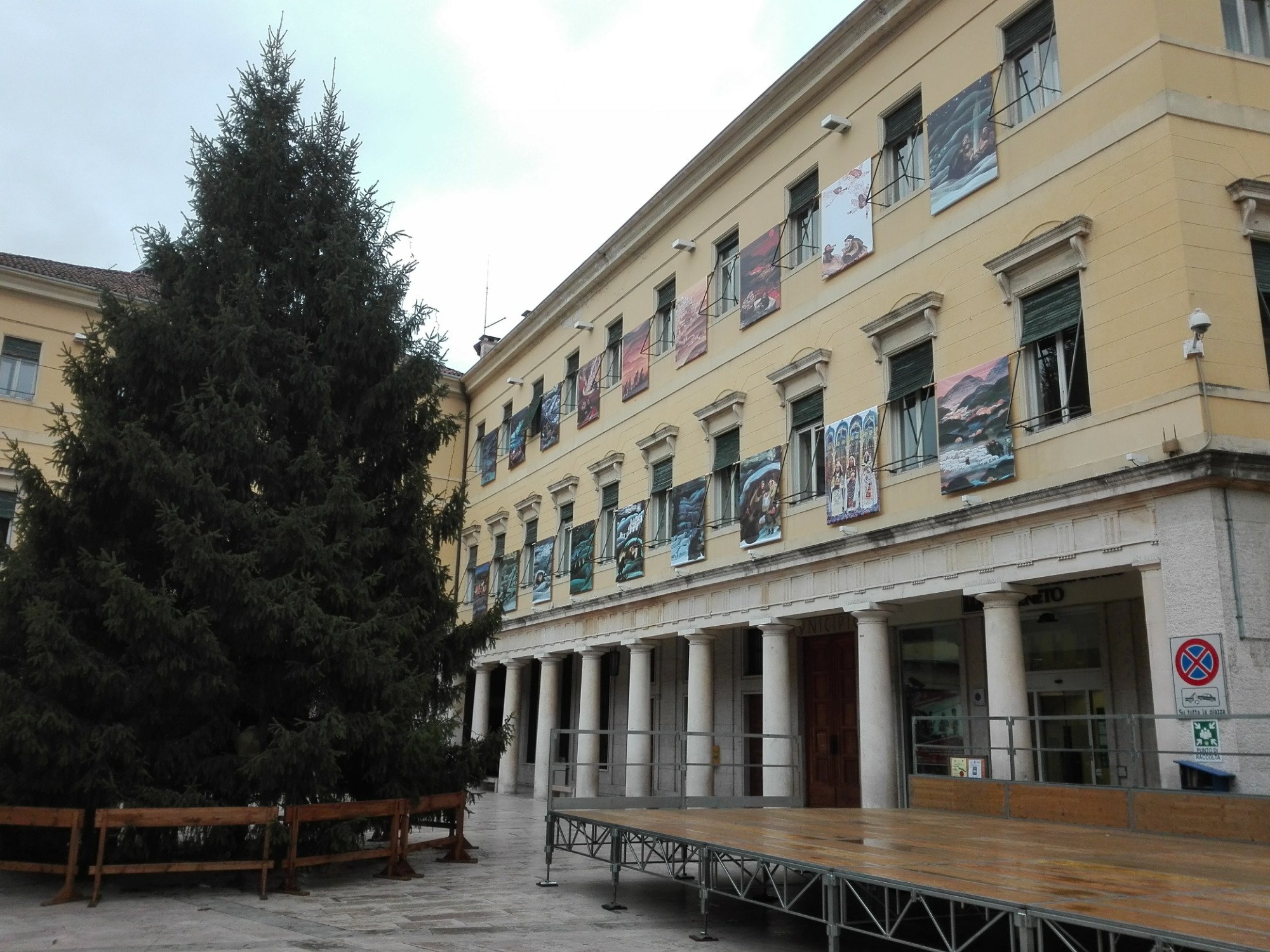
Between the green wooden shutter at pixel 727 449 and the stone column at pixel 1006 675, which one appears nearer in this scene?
the stone column at pixel 1006 675

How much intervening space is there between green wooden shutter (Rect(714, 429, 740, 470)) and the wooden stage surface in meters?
9.14

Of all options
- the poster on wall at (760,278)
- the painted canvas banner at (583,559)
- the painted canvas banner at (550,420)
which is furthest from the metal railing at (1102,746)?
the painted canvas banner at (550,420)

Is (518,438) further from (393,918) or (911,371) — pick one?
(393,918)

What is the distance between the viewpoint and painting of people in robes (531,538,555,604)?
1128 inches

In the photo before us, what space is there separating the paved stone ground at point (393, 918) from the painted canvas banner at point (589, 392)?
1533 cm

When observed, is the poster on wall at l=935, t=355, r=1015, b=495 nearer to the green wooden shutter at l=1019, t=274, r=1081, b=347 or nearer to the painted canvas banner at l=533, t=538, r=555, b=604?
the green wooden shutter at l=1019, t=274, r=1081, b=347

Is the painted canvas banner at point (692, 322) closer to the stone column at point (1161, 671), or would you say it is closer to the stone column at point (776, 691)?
the stone column at point (776, 691)

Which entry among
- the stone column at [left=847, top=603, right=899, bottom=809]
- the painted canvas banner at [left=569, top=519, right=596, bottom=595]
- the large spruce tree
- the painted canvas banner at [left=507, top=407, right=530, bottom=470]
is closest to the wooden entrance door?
the stone column at [left=847, top=603, right=899, bottom=809]

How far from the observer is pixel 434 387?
15.1 m

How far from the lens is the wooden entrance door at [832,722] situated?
779 inches

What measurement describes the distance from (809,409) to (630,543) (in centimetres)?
691

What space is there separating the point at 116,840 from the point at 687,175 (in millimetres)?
17247

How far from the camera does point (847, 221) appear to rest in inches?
707

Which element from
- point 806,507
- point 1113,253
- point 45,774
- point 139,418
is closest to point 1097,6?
point 1113,253
